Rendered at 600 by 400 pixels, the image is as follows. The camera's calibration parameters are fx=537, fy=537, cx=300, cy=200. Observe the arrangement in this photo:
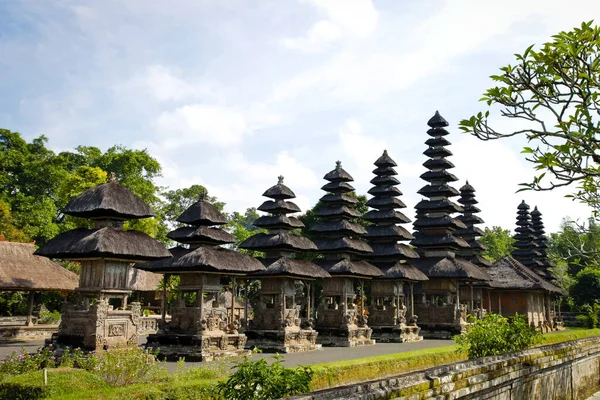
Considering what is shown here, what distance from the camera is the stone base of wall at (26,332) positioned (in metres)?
28.5

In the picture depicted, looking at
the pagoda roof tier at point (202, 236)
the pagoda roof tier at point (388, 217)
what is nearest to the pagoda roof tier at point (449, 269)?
the pagoda roof tier at point (388, 217)

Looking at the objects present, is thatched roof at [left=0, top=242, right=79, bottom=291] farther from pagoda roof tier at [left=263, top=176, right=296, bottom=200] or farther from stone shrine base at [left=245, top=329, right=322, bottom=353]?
pagoda roof tier at [left=263, top=176, right=296, bottom=200]

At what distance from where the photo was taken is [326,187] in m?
33.3

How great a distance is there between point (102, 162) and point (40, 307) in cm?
1363

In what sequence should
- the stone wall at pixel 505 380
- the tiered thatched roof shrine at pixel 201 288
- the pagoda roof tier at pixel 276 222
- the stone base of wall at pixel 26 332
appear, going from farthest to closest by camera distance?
1. the stone base of wall at pixel 26 332
2. the pagoda roof tier at pixel 276 222
3. the tiered thatched roof shrine at pixel 201 288
4. the stone wall at pixel 505 380

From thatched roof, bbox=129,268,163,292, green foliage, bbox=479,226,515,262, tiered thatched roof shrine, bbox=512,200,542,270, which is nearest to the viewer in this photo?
thatched roof, bbox=129,268,163,292

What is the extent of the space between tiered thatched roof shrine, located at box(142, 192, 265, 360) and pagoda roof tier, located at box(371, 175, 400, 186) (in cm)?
1641

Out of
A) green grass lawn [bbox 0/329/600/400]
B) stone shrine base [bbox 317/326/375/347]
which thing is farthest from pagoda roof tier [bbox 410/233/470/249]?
green grass lawn [bbox 0/329/600/400]

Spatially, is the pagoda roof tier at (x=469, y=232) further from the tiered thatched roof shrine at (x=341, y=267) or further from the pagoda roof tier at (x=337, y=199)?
the pagoda roof tier at (x=337, y=199)

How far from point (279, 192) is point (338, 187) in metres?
5.48

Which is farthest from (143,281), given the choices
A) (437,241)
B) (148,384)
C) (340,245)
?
(148,384)

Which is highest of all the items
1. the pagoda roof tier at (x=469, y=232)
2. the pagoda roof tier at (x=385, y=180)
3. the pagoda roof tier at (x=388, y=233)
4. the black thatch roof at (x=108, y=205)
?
the pagoda roof tier at (x=385, y=180)

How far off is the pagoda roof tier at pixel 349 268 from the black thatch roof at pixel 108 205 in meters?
13.1

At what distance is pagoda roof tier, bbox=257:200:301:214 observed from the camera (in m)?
28.3
